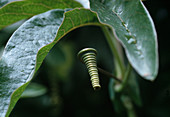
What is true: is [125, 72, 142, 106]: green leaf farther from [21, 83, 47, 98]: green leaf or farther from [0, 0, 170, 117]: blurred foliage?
[21, 83, 47, 98]: green leaf

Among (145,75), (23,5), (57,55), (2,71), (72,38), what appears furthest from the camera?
(72,38)

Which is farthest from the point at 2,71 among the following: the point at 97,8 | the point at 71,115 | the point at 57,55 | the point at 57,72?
the point at 71,115

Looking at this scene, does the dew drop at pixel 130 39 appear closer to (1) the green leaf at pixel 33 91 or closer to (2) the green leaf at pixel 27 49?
(2) the green leaf at pixel 27 49

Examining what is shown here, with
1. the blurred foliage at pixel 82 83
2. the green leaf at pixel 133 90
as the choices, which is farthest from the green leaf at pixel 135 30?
the blurred foliage at pixel 82 83

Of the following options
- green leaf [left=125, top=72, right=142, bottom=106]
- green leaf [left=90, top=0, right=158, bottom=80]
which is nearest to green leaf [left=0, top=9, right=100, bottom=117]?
green leaf [left=90, top=0, right=158, bottom=80]

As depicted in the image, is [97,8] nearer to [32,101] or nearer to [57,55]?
[57,55]

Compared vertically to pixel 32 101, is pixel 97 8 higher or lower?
higher
